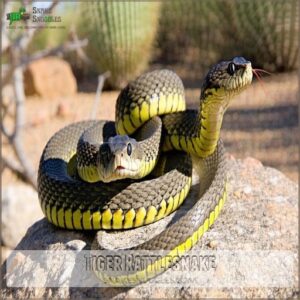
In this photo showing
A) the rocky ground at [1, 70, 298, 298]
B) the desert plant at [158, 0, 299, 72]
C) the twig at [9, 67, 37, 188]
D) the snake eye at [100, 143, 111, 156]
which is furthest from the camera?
the desert plant at [158, 0, 299, 72]

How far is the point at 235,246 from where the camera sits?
400 cm

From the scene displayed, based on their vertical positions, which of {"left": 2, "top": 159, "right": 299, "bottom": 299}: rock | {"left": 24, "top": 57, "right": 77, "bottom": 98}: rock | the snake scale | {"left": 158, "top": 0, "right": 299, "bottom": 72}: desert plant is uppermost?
the snake scale

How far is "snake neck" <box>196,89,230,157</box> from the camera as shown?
404cm

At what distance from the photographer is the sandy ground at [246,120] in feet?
36.6

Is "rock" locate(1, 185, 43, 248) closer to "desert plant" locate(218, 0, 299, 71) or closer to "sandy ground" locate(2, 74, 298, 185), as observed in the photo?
"sandy ground" locate(2, 74, 298, 185)

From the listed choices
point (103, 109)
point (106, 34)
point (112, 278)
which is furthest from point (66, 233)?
point (106, 34)

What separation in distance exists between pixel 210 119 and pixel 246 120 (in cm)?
861

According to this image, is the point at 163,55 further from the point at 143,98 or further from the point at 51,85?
the point at 143,98

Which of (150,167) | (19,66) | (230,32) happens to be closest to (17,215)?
(19,66)

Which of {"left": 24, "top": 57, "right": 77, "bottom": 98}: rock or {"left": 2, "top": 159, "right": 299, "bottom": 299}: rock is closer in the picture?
{"left": 2, "top": 159, "right": 299, "bottom": 299}: rock

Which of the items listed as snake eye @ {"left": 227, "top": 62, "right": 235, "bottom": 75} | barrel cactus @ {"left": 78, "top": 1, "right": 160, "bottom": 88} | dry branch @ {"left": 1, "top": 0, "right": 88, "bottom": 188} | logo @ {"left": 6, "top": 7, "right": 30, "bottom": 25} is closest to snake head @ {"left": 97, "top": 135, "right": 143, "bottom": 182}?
snake eye @ {"left": 227, "top": 62, "right": 235, "bottom": 75}

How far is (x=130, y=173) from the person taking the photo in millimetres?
3980

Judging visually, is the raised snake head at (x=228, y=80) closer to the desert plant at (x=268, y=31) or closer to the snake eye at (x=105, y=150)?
the snake eye at (x=105, y=150)

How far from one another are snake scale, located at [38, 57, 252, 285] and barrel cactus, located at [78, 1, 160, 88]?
32.7ft
